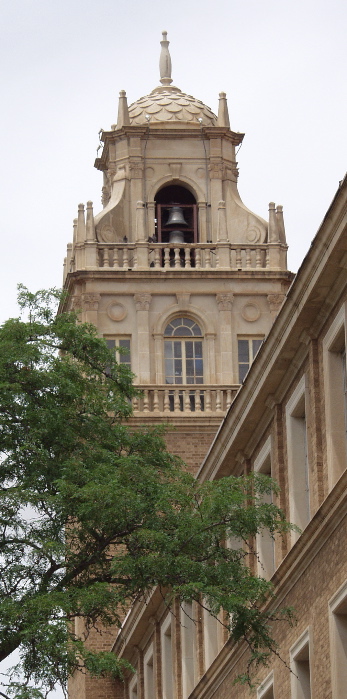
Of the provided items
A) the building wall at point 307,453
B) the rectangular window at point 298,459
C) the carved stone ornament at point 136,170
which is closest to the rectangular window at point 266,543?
the building wall at point 307,453

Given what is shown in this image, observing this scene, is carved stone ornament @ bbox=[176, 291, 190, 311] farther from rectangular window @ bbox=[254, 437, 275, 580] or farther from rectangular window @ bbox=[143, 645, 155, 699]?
rectangular window @ bbox=[254, 437, 275, 580]

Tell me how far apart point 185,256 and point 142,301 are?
250 centimetres

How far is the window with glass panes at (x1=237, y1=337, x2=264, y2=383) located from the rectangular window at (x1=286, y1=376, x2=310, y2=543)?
32.6m

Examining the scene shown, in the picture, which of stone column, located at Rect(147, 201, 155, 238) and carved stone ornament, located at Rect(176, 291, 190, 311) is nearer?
carved stone ornament, located at Rect(176, 291, 190, 311)

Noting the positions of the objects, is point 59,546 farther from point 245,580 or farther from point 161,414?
point 161,414

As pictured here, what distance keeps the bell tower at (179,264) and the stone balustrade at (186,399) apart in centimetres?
4

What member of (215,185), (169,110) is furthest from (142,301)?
(169,110)

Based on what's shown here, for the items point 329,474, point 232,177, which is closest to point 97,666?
point 329,474

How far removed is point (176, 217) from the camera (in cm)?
7388

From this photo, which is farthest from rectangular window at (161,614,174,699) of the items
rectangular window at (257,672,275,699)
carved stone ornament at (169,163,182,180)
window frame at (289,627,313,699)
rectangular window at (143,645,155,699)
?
carved stone ornament at (169,163,182,180)

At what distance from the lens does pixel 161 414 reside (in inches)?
2628

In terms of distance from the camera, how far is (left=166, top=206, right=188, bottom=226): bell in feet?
242

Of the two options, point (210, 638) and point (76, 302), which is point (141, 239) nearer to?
point (76, 302)

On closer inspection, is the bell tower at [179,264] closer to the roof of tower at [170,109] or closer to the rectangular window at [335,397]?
the roof of tower at [170,109]
